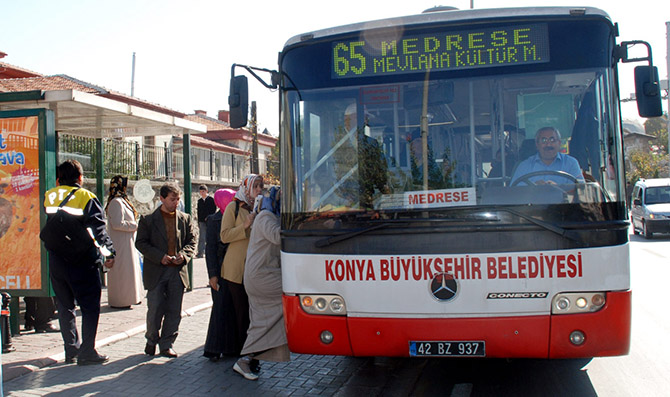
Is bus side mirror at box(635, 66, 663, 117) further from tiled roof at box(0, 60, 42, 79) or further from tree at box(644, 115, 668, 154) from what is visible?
tree at box(644, 115, 668, 154)

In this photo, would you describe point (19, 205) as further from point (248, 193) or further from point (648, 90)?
point (648, 90)

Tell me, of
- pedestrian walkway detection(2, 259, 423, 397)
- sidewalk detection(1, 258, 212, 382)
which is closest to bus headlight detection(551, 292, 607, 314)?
pedestrian walkway detection(2, 259, 423, 397)

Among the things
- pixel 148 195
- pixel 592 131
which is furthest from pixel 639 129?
pixel 592 131

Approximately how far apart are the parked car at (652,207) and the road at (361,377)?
15762 mm

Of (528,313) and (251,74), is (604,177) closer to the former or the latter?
(528,313)

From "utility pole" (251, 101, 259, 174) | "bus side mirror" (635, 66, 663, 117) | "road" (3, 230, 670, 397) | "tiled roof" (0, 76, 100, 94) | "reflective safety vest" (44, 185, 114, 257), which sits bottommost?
"road" (3, 230, 670, 397)

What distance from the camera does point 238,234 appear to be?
237 inches

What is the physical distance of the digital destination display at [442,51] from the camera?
4.60 meters

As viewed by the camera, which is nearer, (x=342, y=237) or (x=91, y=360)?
(x=342, y=237)

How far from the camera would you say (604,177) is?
4.46m

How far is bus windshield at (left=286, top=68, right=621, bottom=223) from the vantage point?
4461mm

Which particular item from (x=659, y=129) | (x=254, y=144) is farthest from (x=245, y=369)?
(x=659, y=129)

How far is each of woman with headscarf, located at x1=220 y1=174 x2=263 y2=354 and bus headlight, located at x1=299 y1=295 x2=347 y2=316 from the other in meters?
1.43

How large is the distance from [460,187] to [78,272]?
379 centimetres
